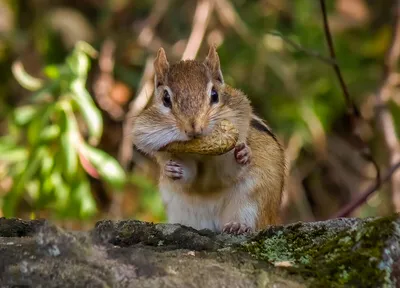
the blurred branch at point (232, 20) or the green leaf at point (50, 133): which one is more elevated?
the blurred branch at point (232, 20)

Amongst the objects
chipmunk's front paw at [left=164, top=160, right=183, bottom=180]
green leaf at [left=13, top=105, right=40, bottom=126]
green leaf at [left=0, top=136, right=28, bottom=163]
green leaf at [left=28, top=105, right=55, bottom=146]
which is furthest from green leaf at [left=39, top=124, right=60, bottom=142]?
chipmunk's front paw at [left=164, top=160, right=183, bottom=180]

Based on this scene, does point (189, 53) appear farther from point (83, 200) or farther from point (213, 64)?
point (213, 64)

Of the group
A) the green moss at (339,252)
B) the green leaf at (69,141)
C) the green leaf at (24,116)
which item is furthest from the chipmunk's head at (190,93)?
the green leaf at (24,116)

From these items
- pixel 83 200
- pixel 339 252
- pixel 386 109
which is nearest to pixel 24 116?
pixel 83 200

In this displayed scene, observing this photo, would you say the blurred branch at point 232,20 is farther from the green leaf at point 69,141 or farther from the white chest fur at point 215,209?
the white chest fur at point 215,209

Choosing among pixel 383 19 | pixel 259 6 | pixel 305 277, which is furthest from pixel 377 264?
pixel 383 19

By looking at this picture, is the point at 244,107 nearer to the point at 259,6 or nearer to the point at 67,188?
the point at 67,188

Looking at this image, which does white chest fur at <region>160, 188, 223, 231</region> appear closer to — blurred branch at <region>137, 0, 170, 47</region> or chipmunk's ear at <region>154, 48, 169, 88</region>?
chipmunk's ear at <region>154, 48, 169, 88</region>
